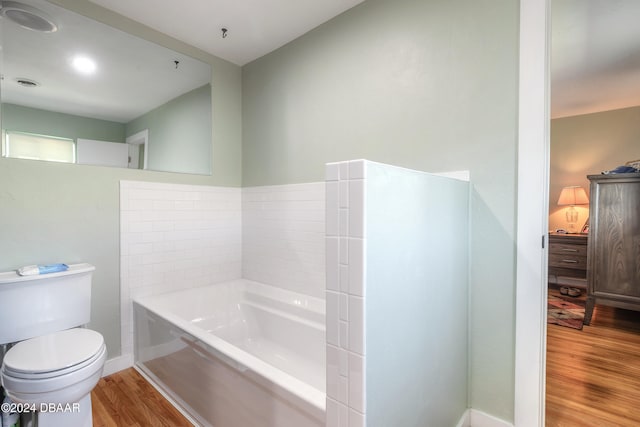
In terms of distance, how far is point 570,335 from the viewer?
2.63m

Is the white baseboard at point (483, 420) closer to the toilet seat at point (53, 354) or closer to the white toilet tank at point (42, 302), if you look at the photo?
the toilet seat at point (53, 354)

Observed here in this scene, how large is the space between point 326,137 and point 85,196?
5.52 feet

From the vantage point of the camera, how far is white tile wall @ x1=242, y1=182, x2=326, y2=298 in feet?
7.30

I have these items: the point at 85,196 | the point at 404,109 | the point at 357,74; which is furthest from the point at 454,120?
the point at 85,196

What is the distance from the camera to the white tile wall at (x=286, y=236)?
2.23 meters

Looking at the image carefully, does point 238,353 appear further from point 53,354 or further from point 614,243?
point 614,243

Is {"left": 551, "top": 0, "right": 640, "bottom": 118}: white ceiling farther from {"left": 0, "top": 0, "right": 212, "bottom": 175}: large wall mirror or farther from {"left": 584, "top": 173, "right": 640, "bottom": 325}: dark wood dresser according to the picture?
{"left": 0, "top": 0, "right": 212, "bottom": 175}: large wall mirror

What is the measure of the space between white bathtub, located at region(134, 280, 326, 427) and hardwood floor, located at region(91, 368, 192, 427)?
63 millimetres

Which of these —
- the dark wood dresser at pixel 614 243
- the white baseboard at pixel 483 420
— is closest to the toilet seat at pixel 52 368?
the white baseboard at pixel 483 420

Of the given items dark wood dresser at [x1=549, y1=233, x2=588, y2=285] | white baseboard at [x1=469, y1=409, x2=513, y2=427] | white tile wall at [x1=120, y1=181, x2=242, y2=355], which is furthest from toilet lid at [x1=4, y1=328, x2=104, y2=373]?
dark wood dresser at [x1=549, y1=233, x2=588, y2=285]

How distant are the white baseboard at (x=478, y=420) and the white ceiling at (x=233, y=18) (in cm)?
250

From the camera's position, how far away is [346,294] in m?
0.84

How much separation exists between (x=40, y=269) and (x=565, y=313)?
446 centimetres

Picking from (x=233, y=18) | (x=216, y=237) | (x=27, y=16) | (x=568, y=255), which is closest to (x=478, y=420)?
(x=216, y=237)
